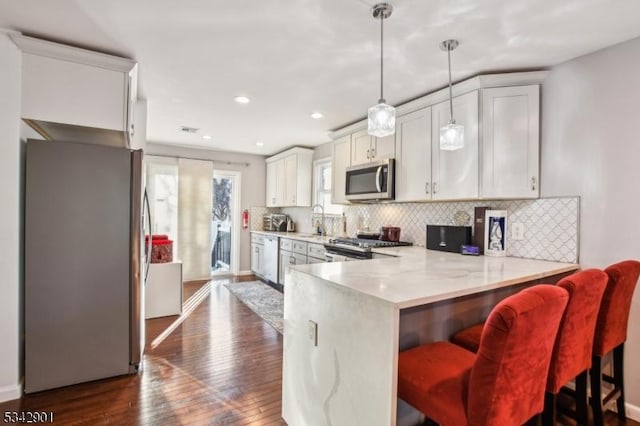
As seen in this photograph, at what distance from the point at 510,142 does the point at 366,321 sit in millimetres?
2044

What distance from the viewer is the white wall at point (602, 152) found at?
2.03m

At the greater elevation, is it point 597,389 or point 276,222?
point 276,222

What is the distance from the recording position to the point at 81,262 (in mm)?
2244

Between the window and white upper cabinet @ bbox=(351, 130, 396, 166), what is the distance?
1199mm

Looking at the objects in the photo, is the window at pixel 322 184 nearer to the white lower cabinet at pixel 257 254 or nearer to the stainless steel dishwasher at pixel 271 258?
the stainless steel dishwasher at pixel 271 258

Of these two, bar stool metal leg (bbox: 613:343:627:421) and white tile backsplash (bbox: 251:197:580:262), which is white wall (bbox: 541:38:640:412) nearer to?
white tile backsplash (bbox: 251:197:580:262)

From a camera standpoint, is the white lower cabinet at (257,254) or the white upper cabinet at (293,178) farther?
the white lower cabinet at (257,254)

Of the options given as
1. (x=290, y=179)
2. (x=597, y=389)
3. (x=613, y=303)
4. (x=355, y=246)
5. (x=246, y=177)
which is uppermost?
(x=246, y=177)

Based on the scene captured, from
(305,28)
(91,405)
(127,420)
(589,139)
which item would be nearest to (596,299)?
(589,139)

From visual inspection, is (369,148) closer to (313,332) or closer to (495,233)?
(495,233)

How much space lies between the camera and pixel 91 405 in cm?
206

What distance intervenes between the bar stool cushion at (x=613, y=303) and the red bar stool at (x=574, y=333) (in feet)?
0.73

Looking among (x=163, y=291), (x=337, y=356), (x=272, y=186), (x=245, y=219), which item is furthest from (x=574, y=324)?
(x=245, y=219)

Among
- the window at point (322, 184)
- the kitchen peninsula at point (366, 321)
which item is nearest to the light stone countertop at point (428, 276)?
the kitchen peninsula at point (366, 321)
